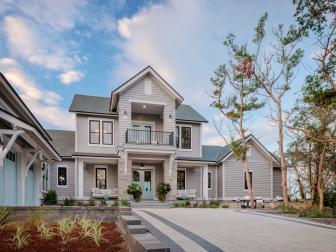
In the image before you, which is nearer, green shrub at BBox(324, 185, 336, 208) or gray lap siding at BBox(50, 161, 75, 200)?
green shrub at BBox(324, 185, 336, 208)

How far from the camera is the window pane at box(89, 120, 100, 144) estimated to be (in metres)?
22.0

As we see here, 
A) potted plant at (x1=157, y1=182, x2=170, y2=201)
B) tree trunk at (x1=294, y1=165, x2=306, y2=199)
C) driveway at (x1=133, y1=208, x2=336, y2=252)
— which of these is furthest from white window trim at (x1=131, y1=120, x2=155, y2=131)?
driveway at (x1=133, y1=208, x2=336, y2=252)

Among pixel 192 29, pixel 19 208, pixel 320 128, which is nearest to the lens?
pixel 19 208

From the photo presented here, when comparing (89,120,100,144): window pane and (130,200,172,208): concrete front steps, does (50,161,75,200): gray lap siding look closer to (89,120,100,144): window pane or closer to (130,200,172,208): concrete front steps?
(89,120,100,144): window pane

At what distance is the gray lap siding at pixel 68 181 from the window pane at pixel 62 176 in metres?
0.25

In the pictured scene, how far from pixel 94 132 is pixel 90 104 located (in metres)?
2.43

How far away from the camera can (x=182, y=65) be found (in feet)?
59.4

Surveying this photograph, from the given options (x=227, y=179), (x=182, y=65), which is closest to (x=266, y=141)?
(x=227, y=179)

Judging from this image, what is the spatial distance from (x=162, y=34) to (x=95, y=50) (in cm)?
328

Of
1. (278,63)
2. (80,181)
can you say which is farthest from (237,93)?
(80,181)

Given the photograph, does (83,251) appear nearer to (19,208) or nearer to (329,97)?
(19,208)

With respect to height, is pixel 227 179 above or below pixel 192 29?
below

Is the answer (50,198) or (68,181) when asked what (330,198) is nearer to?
(68,181)

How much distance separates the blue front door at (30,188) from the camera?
1473 cm
